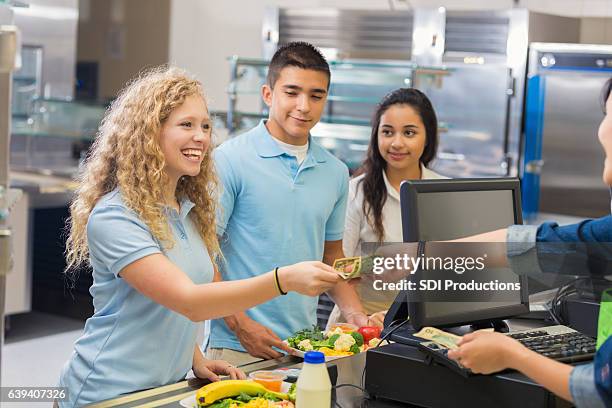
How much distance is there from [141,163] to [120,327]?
1.35ft

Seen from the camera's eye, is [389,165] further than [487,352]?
Yes

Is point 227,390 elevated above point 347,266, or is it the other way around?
point 347,266

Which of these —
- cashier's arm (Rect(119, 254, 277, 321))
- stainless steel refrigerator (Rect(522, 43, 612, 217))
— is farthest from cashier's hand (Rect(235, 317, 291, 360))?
stainless steel refrigerator (Rect(522, 43, 612, 217))

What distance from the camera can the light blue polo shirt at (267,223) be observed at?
3041mm

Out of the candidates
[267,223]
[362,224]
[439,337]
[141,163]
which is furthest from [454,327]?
[362,224]

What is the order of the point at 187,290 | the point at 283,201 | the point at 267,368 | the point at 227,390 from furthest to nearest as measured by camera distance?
1. the point at 283,201
2. the point at 267,368
3. the point at 187,290
4. the point at 227,390

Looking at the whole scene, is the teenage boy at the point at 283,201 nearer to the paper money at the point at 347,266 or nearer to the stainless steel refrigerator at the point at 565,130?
the paper money at the point at 347,266

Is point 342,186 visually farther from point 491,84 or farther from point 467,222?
point 491,84

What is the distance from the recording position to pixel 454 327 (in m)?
2.07

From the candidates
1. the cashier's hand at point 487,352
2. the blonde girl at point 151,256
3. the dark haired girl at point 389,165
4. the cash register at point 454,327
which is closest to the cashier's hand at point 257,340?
the blonde girl at point 151,256

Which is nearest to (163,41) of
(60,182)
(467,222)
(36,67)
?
(36,67)

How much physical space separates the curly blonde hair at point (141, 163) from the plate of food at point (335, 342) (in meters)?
0.37

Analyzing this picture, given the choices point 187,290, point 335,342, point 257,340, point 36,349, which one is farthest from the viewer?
point 36,349

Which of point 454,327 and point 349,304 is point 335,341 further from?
point 454,327
